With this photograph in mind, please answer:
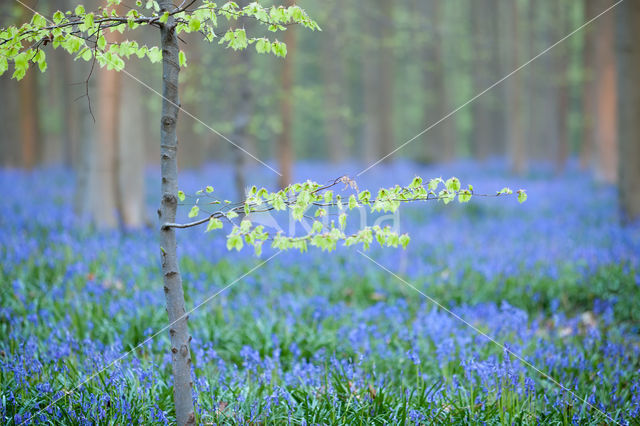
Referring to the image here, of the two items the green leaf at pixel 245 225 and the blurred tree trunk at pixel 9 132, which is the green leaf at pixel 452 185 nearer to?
the green leaf at pixel 245 225

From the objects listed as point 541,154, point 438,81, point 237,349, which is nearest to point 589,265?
point 237,349

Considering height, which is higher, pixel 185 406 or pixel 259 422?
pixel 185 406

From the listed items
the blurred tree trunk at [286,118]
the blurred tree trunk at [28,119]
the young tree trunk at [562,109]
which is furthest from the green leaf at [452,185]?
the young tree trunk at [562,109]

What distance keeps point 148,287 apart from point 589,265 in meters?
4.80

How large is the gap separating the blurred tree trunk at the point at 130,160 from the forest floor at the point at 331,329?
2.46 feet

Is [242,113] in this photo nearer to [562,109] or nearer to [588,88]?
[562,109]

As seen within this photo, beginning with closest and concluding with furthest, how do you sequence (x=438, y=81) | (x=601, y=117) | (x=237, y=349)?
(x=237, y=349)
(x=601, y=117)
(x=438, y=81)

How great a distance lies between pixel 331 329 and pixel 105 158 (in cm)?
489

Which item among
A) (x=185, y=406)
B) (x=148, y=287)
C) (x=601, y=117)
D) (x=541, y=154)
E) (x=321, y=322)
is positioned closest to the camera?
(x=185, y=406)

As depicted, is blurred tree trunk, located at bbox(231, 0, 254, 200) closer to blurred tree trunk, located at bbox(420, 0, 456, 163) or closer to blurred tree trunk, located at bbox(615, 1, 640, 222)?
blurred tree trunk, located at bbox(615, 1, 640, 222)

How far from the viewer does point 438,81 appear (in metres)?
16.1

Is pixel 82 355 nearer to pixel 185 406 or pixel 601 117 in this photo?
pixel 185 406

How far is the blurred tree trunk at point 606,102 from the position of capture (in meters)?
13.4

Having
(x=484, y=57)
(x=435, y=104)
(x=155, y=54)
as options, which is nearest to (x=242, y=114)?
(x=155, y=54)
